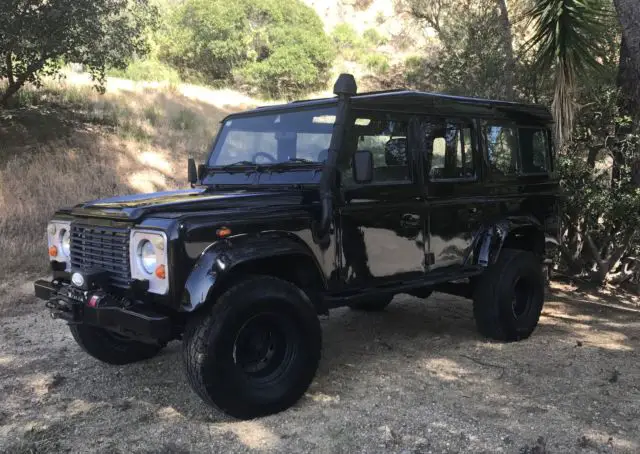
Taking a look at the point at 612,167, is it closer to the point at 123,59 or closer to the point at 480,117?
the point at 480,117

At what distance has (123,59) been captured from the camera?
13.8 m

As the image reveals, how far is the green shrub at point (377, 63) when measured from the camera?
101ft

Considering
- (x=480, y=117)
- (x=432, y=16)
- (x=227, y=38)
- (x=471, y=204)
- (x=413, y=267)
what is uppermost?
(x=227, y=38)

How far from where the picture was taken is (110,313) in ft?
10.8

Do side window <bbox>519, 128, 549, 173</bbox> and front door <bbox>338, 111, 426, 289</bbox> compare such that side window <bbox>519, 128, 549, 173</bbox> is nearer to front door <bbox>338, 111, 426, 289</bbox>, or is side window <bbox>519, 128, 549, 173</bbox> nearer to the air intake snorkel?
front door <bbox>338, 111, 426, 289</bbox>

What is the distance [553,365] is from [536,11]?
183 inches

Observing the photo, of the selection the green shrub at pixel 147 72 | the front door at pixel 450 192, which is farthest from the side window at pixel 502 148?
the green shrub at pixel 147 72

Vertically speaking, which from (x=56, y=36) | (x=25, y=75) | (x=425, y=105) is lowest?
(x=425, y=105)

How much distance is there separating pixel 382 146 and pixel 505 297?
1.79m

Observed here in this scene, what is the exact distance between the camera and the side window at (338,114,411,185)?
4.02 meters

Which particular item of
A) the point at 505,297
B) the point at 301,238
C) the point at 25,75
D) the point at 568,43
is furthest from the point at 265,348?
the point at 25,75

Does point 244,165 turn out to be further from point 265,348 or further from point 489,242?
point 489,242

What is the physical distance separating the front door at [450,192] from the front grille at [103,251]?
7.38 ft

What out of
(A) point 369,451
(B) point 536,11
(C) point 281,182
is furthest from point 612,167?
(A) point 369,451
